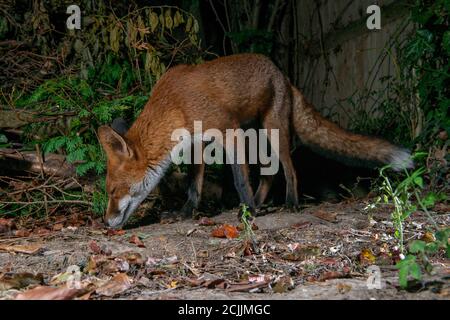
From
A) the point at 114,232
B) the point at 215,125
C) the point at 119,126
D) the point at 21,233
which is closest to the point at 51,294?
the point at 114,232

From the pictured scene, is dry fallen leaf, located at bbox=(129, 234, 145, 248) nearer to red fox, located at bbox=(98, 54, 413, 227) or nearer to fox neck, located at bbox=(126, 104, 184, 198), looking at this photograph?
red fox, located at bbox=(98, 54, 413, 227)

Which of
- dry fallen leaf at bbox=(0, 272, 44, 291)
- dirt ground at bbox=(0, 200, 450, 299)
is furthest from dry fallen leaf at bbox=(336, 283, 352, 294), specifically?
dry fallen leaf at bbox=(0, 272, 44, 291)

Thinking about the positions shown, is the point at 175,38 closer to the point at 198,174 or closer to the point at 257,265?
the point at 198,174

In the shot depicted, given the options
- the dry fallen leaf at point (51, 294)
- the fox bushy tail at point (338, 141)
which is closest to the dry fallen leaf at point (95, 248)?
the dry fallen leaf at point (51, 294)

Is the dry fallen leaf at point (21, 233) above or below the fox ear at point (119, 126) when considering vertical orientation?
below

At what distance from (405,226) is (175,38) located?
3979mm

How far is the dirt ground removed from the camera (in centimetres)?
257

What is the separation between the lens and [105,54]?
646 cm

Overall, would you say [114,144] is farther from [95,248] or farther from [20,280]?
[20,280]

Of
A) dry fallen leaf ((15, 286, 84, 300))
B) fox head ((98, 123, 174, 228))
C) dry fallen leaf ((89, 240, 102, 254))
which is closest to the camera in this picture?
dry fallen leaf ((15, 286, 84, 300))

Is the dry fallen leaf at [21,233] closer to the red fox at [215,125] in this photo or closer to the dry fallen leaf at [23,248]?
the dry fallen leaf at [23,248]

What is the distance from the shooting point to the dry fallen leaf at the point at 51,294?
96.0 inches

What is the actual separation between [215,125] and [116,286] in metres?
2.60

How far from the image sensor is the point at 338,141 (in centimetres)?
538
